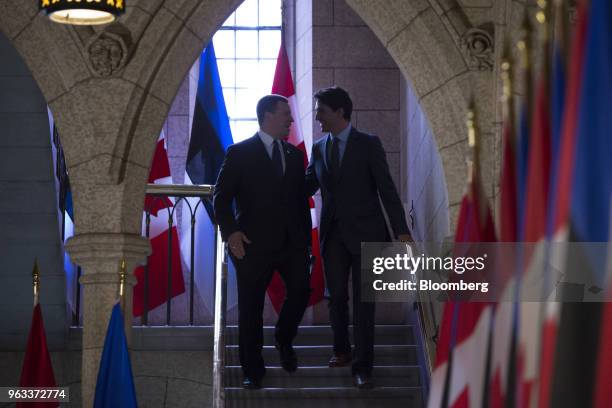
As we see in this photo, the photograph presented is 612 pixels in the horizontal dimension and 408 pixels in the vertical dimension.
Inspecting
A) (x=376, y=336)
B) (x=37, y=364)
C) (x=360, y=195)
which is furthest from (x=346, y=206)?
(x=37, y=364)

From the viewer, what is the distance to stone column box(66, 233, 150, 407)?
6055 millimetres

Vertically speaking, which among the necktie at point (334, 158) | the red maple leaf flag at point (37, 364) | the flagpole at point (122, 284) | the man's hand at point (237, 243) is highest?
the necktie at point (334, 158)

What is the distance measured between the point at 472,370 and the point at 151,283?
6378mm

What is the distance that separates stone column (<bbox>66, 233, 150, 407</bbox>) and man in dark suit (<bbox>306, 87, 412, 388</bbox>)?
1.03 m

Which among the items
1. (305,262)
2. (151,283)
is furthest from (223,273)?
(151,283)

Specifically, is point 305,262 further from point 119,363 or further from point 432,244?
point 432,244

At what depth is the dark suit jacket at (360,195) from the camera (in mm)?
6211

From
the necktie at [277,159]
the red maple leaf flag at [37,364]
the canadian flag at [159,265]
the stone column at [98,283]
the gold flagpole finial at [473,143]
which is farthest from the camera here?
the canadian flag at [159,265]

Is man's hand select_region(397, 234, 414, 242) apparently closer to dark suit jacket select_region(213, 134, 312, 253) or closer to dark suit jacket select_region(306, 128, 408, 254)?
dark suit jacket select_region(306, 128, 408, 254)

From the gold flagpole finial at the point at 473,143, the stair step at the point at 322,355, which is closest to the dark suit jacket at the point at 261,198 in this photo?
the stair step at the point at 322,355

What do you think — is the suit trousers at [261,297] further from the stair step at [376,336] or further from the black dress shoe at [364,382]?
the stair step at [376,336]

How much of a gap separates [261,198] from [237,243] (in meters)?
0.32

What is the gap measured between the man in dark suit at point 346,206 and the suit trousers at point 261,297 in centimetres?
15

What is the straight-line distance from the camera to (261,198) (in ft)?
20.9
